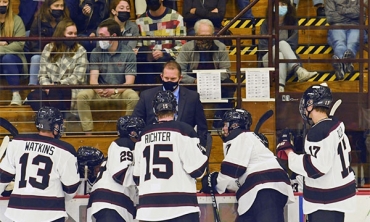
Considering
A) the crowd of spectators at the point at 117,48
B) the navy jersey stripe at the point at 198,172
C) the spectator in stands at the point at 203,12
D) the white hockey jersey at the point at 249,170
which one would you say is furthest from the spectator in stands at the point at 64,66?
the navy jersey stripe at the point at 198,172

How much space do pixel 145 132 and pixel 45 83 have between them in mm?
1553

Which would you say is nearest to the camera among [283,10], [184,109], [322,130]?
[322,130]

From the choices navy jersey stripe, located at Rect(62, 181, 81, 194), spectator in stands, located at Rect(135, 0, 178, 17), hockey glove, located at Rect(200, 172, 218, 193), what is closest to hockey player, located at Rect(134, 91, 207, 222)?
hockey glove, located at Rect(200, 172, 218, 193)

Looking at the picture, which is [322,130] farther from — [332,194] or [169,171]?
[169,171]

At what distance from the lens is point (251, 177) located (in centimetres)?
816

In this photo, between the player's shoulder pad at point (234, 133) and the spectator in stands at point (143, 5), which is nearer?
the player's shoulder pad at point (234, 133)

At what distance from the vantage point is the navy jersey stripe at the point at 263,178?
8141mm

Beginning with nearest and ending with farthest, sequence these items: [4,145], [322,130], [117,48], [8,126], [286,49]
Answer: [322,130], [4,145], [8,126], [117,48], [286,49]

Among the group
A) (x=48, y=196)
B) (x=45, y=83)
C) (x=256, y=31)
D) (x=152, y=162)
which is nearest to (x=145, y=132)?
(x=152, y=162)

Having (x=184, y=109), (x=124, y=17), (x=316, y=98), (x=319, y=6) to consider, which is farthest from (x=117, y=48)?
(x=316, y=98)

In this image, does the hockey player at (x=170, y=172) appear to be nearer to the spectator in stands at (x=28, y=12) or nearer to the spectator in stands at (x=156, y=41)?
the spectator in stands at (x=156, y=41)

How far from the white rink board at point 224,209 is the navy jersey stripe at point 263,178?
0.19m

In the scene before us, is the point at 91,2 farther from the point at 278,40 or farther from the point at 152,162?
the point at 152,162

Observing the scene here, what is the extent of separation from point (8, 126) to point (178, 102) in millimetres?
1271
